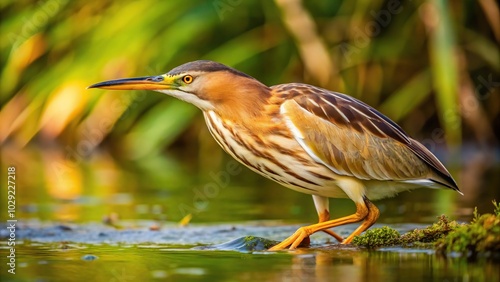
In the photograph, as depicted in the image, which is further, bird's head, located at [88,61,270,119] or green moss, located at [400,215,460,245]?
bird's head, located at [88,61,270,119]

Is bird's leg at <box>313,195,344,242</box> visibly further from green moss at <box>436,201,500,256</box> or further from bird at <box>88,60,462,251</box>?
green moss at <box>436,201,500,256</box>

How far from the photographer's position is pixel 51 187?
12.1 meters

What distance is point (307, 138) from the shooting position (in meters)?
6.75

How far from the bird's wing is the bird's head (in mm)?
260

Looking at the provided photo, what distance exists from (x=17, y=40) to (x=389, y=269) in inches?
450

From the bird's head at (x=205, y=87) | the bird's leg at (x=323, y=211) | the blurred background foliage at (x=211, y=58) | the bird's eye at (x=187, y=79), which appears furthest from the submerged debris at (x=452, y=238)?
the blurred background foliage at (x=211, y=58)

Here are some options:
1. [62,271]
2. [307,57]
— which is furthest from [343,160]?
[307,57]

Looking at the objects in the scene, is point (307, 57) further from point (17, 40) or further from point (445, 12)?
point (17, 40)

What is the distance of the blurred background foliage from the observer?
1398cm

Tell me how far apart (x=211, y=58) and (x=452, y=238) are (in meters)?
A: 9.13

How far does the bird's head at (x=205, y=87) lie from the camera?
6.83 m

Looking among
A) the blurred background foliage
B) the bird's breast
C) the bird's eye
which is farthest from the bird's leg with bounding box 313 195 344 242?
the blurred background foliage

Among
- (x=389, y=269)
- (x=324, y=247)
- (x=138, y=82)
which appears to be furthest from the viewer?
(x=138, y=82)

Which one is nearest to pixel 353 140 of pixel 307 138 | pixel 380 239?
pixel 307 138
